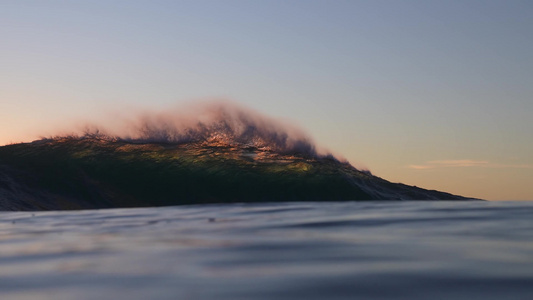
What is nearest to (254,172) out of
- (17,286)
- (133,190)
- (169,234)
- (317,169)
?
(317,169)

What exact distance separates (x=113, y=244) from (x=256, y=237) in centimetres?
176

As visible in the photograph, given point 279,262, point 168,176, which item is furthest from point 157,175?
point 279,262

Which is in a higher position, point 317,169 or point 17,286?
point 317,169

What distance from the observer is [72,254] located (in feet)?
22.3

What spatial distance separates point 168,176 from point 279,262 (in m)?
24.3

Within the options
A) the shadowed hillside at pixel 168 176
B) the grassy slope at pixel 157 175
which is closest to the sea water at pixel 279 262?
the shadowed hillside at pixel 168 176

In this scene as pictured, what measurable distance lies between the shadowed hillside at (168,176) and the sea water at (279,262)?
55.5 feet

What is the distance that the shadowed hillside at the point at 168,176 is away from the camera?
87.5ft

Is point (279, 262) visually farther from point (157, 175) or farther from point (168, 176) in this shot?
point (157, 175)

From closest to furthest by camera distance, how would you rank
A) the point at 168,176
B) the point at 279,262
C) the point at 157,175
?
the point at 279,262 → the point at 168,176 → the point at 157,175

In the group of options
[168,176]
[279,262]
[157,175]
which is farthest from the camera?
[157,175]

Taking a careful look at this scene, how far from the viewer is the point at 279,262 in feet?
18.4

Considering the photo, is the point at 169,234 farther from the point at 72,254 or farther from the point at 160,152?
the point at 160,152

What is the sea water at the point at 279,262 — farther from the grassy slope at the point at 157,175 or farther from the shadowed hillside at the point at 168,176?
the grassy slope at the point at 157,175
